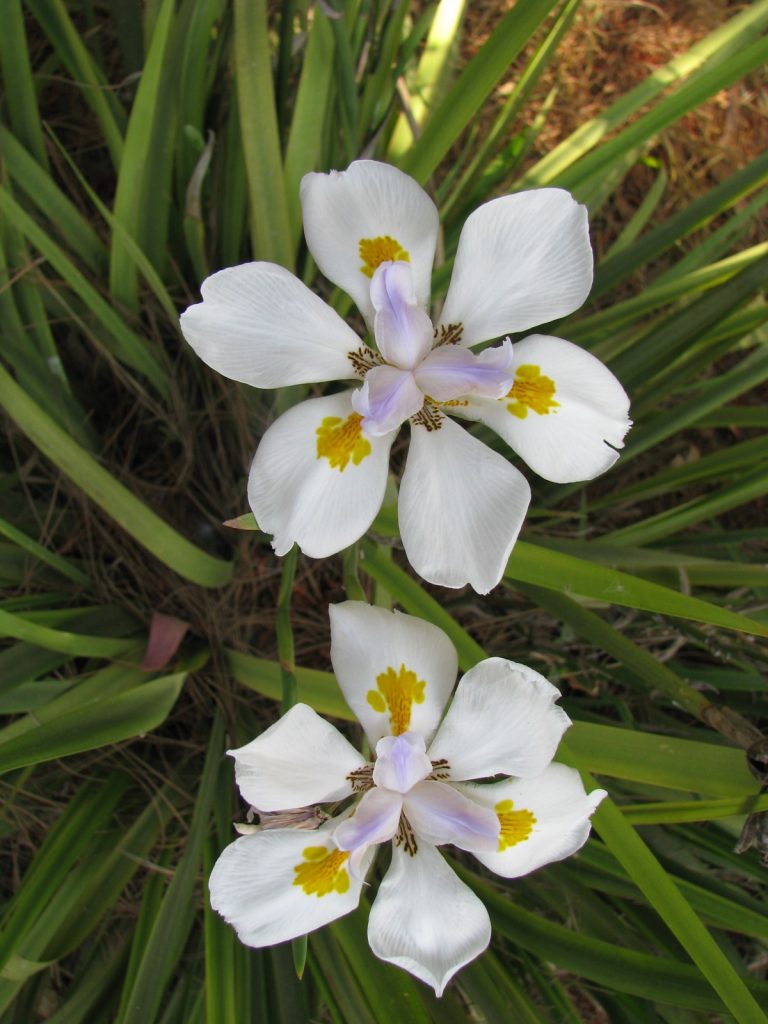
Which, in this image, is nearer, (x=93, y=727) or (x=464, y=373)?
(x=464, y=373)

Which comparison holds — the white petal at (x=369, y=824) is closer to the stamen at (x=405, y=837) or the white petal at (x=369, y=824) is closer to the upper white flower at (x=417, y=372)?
the stamen at (x=405, y=837)

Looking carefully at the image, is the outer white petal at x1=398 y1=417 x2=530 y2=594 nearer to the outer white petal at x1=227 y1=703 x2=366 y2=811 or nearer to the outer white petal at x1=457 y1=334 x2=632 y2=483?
the outer white petal at x1=457 y1=334 x2=632 y2=483

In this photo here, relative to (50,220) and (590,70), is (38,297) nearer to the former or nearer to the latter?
(50,220)

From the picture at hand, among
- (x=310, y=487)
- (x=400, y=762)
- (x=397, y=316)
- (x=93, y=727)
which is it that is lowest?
(x=93, y=727)

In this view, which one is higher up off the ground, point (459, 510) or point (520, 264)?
point (520, 264)

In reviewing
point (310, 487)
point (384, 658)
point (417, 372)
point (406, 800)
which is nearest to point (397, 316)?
point (417, 372)

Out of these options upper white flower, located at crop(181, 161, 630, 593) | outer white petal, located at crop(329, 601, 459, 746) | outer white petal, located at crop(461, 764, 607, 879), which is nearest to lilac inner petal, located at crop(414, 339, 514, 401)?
upper white flower, located at crop(181, 161, 630, 593)

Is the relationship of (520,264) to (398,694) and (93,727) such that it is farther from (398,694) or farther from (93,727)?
(93,727)
